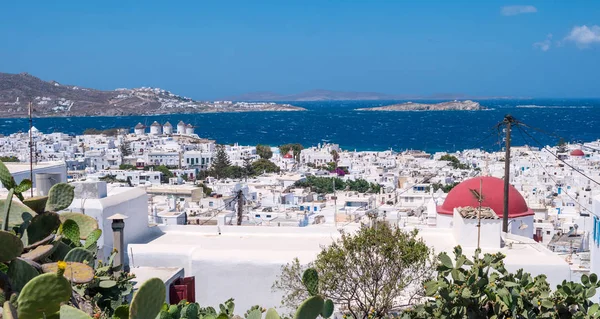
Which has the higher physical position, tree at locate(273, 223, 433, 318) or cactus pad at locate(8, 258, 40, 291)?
cactus pad at locate(8, 258, 40, 291)

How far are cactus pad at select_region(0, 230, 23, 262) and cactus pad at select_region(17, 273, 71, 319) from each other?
551 mm

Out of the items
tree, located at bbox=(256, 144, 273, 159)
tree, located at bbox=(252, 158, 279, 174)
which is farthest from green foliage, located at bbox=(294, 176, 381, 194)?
tree, located at bbox=(256, 144, 273, 159)

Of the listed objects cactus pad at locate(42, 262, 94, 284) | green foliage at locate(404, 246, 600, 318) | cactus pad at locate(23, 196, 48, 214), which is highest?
cactus pad at locate(23, 196, 48, 214)

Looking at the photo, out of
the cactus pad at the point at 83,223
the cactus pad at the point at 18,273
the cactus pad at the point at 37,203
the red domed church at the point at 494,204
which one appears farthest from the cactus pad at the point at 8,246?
the red domed church at the point at 494,204

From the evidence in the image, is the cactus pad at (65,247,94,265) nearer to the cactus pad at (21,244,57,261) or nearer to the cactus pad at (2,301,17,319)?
the cactus pad at (21,244,57,261)

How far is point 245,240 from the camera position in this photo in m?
10.0

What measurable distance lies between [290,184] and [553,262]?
39124 mm

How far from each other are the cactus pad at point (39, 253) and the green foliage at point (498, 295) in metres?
2.68

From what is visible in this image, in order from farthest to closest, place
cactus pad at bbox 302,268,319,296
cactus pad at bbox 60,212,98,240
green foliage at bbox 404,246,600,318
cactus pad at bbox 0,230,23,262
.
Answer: green foliage at bbox 404,246,600,318 → cactus pad at bbox 60,212,98,240 → cactus pad at bbox 302,268,319,296 → cactus pad at bbox 0,230,23,262

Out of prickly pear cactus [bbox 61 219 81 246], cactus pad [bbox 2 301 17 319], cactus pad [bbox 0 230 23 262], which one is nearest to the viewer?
cactus pad [bbox 2 301 17 319]

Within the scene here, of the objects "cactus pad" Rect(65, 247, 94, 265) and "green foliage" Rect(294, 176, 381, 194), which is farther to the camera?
"green foliage" Rect(294, 176, 381, 194)

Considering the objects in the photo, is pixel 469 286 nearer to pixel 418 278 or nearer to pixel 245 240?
pixel 418 278

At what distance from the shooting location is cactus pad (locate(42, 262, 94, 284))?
3.28 meters

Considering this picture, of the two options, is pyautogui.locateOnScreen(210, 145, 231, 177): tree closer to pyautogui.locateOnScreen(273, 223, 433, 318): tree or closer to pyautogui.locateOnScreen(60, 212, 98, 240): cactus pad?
pyautogui.locateOnScreen(273, 223, 433, 318): tree
